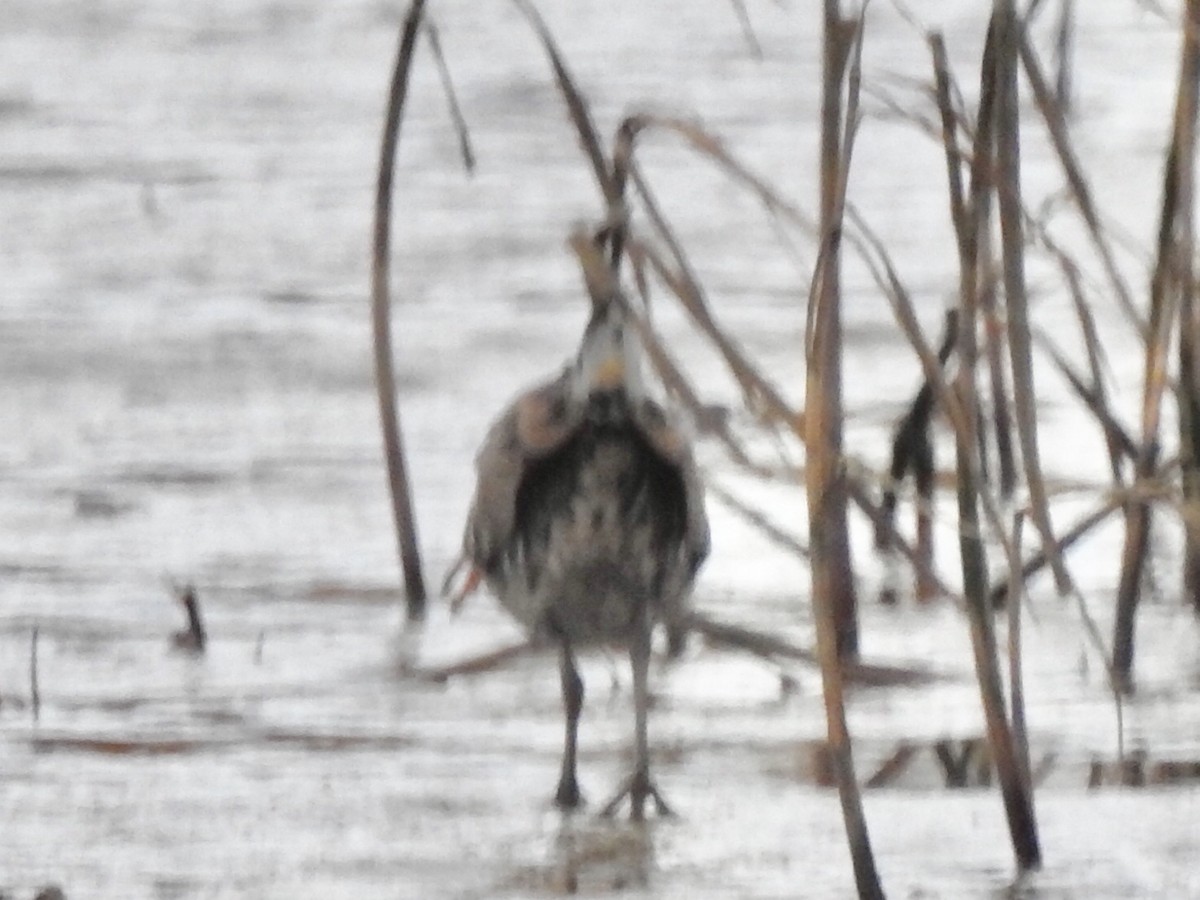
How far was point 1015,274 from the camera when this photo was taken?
187 inches

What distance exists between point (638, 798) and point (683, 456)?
1.77ft

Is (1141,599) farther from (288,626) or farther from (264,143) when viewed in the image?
(264,143)

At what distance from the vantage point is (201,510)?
730cm

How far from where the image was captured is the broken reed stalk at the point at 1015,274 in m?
4.73

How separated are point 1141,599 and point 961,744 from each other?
101cm

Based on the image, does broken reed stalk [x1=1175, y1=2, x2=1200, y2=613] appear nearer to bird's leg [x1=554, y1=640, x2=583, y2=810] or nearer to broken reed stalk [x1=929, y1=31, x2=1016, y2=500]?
broken reed stalk [x1=929, y1=31, x2=1016, y2=500]

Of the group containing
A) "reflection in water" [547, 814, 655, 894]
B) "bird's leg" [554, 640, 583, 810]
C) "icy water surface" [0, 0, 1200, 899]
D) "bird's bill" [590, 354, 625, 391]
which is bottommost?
"icy water surface" [0, 0, 1200, 899]

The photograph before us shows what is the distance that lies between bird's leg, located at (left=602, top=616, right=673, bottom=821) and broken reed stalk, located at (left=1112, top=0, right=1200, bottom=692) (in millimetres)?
758

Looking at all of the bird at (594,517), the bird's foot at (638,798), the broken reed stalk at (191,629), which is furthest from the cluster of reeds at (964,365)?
the broken reed stalk at (191,629)

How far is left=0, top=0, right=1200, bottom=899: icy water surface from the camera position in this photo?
4.83 meters

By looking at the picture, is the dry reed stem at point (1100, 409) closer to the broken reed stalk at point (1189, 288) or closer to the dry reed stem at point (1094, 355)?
the dry reed stem at point (1094, 355)

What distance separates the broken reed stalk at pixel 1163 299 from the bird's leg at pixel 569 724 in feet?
2.86

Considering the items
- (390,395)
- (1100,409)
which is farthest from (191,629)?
(1100,409)

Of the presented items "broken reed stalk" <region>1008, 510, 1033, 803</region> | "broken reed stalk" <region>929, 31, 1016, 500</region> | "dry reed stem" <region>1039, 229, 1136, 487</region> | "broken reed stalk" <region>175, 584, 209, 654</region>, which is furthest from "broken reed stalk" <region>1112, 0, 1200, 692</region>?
"broken reed stalk" <region>175, 584, 209, 654</region>
